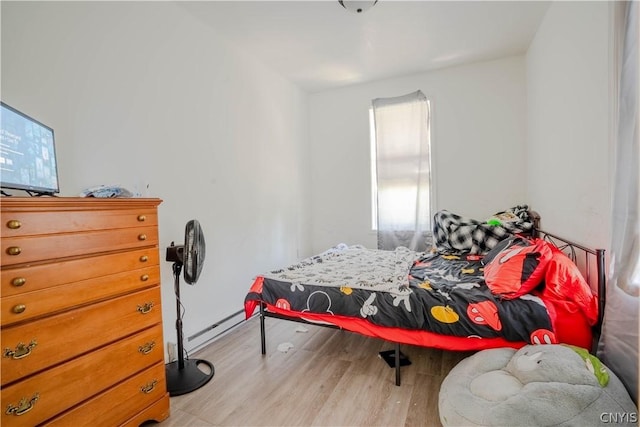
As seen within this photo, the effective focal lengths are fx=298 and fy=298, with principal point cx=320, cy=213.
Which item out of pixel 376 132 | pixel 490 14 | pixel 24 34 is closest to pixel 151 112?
pixel 24 34

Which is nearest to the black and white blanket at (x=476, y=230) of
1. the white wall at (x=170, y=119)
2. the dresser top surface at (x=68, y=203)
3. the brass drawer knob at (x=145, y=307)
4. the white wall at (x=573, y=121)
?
the white wall at (x=573, y=121)

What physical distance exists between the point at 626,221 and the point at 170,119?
110 inches

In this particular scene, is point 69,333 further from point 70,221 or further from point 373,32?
point 373,32

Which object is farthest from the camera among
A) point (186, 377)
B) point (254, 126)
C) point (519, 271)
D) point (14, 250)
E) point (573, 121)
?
point (254, 126)

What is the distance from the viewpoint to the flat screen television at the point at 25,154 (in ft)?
3.72

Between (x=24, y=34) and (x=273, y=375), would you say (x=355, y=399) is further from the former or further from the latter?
(x=24, y=34)

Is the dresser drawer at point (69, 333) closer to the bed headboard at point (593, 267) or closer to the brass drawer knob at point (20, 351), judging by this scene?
the brass drawer knob at point (20, 351)

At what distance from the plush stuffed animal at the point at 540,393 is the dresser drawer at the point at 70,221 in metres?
1.76

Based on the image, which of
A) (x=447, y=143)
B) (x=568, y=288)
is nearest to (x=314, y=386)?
(x=568, y=288)

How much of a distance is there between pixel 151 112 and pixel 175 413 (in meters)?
1.99

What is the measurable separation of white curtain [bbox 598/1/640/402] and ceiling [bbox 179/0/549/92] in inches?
59.9

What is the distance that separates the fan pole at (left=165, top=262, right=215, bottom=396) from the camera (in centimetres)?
188

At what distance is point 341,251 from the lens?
10.8ft

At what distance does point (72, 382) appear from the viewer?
121 centimetres
